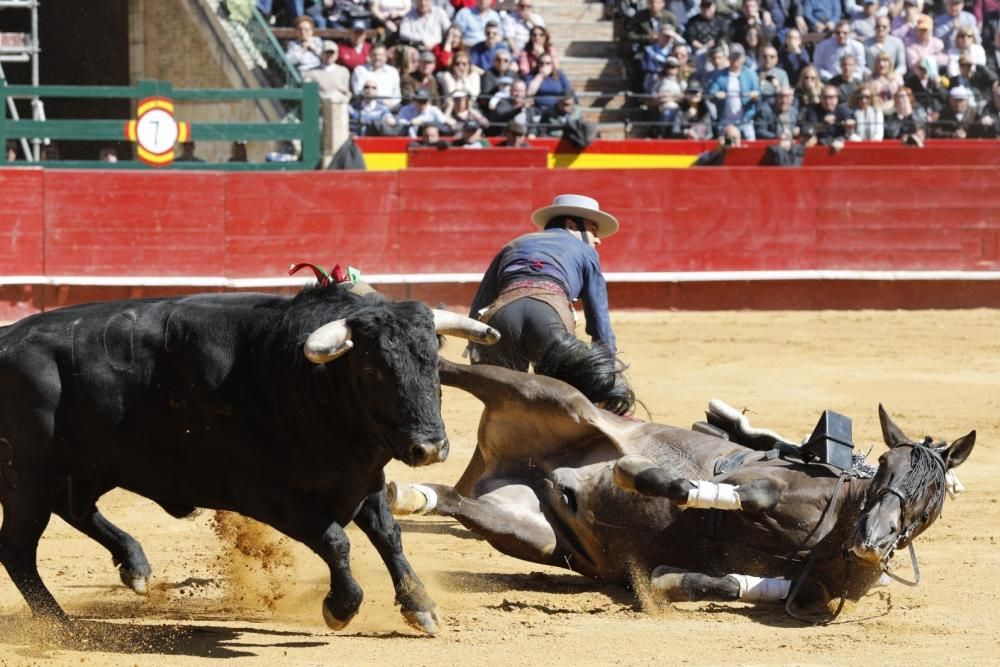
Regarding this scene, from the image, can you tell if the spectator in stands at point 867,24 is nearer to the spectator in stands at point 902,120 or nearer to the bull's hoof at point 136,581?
the spectator in stands at point 902,120

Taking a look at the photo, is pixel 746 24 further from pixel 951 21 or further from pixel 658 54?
pixel 951 21

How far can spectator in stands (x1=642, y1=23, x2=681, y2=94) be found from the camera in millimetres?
16844

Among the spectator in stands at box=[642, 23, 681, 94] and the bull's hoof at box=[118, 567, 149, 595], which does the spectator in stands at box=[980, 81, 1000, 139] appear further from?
the bull's hoof at box=[118, 567, 149, 595]

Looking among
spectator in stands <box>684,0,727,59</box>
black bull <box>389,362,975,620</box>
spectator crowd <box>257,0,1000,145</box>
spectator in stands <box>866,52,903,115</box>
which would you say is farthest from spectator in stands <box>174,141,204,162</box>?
black bull <box>389,362,975,620</box>

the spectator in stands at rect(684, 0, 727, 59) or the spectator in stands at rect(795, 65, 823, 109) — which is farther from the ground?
the spectator in stands at rect(684, 0, 727, 59)

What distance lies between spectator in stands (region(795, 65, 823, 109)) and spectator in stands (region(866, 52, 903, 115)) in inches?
25.9

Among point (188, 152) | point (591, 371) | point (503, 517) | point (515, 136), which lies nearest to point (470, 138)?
point (515, 136)

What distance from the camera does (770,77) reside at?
16656mm

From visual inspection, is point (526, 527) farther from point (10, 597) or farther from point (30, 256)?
point (30, 256)

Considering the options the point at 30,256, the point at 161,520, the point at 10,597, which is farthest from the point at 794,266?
the point at 10,597

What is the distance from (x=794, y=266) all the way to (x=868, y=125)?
137 inches

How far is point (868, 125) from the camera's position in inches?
659

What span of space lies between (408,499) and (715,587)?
1.04 metres

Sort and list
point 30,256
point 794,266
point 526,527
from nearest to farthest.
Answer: point 526,527 < point 30,256 < point 794,266
